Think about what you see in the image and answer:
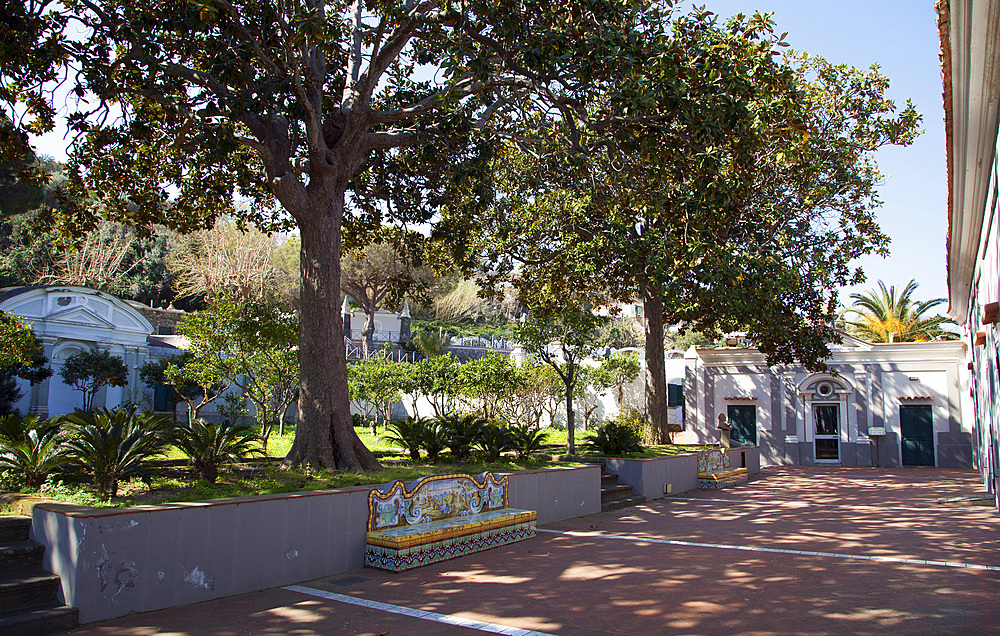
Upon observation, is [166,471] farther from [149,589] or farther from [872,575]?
[872,575]

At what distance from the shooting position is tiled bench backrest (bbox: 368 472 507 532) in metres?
7.81

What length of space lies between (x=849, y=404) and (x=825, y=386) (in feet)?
3.13

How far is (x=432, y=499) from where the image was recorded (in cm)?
834

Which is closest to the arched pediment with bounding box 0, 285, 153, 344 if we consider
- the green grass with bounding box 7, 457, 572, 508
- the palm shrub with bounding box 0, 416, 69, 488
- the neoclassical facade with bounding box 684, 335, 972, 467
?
the palm shrub with bounding box 0, 416, 69, 488

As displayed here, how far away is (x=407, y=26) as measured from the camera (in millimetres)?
9680

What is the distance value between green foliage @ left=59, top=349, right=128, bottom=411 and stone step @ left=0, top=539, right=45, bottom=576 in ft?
57.2

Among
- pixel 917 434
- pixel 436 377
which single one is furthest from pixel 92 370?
pixel 917 434

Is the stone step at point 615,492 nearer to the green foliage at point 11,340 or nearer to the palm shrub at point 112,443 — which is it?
the palm shrub at point 112,443

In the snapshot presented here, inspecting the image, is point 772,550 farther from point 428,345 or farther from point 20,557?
point 428,345

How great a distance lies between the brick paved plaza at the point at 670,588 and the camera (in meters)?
5.54

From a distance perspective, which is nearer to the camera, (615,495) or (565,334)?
(615,495)

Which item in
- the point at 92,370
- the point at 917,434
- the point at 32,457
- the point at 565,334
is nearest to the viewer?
the point at 32,457

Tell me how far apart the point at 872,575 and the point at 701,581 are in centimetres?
184

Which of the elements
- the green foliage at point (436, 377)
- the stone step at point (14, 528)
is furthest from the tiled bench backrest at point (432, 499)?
the green foliage at point (436, 377)
